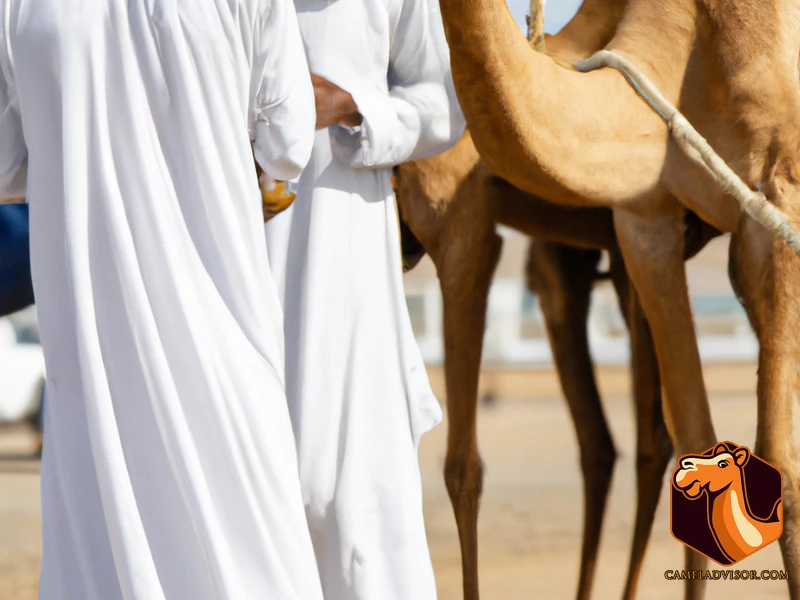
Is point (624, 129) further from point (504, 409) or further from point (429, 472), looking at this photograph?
point (504, 409)

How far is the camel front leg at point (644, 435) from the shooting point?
10.00 feet

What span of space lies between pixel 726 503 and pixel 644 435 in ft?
1.81

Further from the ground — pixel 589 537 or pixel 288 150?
pixel 288 150

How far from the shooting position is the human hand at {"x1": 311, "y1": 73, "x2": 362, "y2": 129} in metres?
1.93

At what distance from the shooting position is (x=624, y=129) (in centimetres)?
242

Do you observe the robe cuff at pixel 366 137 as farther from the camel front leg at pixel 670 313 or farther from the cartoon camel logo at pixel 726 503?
the cartoon camel logo at pixel 726 503

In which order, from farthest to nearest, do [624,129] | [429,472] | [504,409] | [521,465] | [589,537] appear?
[504,409], [429,472], [521,465], [589,537], [624,129]

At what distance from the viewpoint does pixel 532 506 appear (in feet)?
14.6

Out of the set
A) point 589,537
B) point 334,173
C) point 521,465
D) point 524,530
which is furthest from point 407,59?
point 521,465

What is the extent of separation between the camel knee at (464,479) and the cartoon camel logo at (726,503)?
491 millimetres

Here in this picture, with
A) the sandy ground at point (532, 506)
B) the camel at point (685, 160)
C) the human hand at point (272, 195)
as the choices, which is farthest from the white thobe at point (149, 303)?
the sandy ground at point (532, 506)

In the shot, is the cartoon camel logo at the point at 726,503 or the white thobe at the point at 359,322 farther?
the cartoon camel logo at the point at 726,503

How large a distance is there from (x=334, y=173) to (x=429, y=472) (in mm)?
3954

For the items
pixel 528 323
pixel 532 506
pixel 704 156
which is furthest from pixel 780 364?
pixel 528 323
